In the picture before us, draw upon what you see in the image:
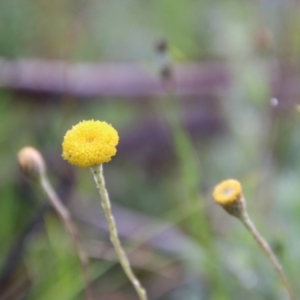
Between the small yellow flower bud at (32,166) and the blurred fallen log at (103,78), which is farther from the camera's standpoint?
the blurred fallen log at (103,78)

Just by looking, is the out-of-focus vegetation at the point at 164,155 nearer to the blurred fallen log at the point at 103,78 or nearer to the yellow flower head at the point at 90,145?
the blurred fallen log at the point at 103,78

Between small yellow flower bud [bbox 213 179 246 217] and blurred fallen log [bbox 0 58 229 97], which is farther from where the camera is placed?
blurred fallen log [bbox 0 58 229 97]

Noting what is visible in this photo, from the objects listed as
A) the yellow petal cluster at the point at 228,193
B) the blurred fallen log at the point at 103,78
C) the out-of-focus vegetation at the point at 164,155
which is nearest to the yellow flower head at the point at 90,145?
the yellow petal cluster at the point at 228,193

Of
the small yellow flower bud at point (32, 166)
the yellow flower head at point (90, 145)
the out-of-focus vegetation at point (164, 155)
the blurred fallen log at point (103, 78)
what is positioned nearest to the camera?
the yellow flower head at point (90, 145)

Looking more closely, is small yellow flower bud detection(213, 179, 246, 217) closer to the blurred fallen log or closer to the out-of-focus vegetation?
the out-of-focus vegetation

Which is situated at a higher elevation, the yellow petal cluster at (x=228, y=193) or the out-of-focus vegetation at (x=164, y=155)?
the yellow petal cluster at (x=228, y=193)

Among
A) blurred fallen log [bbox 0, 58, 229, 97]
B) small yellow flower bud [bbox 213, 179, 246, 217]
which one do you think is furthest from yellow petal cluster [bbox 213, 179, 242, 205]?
blurred fallen log [bbox 0, 58, 229, 97]

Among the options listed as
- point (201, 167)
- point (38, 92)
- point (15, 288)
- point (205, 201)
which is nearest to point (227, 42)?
point (201, 167)

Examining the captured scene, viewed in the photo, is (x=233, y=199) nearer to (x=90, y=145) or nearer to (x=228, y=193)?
(x=228, y=193)
